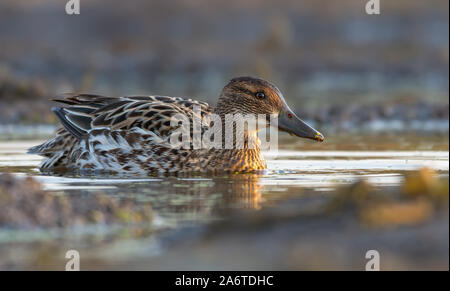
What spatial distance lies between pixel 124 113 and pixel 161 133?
60cm

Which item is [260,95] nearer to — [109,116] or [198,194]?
[109,116]

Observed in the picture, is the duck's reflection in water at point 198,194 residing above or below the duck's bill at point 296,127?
below

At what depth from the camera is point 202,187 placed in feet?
28.8

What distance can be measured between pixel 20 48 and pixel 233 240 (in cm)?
2061

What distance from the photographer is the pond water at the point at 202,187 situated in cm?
613

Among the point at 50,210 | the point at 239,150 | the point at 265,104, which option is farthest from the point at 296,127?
the point at 50,210

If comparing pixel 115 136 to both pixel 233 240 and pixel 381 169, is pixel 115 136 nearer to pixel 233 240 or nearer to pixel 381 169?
pixel 381 169

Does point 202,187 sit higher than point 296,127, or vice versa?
point 296,127

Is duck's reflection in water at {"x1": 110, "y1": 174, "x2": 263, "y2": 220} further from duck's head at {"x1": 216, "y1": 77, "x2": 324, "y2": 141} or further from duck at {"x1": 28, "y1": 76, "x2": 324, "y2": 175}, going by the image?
duck's head at {"x1": 216, "y1": 77, "x2": 324, "y2": 141}

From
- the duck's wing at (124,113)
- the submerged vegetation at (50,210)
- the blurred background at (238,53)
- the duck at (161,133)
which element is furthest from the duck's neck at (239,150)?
the blurred background at (238,53)

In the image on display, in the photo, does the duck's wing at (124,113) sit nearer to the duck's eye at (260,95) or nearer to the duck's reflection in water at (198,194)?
the duck's eye at (260,95)

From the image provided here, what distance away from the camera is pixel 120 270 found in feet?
18.2

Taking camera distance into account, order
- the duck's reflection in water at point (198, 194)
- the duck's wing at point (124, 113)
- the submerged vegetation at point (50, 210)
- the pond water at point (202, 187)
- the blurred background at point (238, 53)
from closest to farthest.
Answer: the pond water at point (202, 187) < the submerged vegetation at point (50, 210) < the duck's reflection in water at point (198, 194) < the duck's wing at point (124, 113) < the blurred background at point (238, 53)

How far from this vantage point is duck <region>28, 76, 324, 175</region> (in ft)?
32.3
